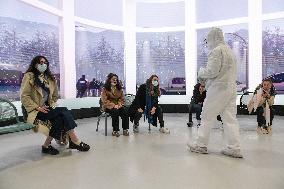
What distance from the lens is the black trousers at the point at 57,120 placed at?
382cm

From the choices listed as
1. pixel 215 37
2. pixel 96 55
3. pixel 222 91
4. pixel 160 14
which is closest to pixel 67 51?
pixel 96 55

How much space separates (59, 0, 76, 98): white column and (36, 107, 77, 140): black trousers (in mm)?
3879

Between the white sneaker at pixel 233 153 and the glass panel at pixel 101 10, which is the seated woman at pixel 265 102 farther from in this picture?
the glass panel at pixel 101 10

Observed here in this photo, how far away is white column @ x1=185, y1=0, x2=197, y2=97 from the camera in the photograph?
9.22 meters

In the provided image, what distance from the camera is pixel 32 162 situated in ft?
11.5

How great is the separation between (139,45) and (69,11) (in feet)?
8.28

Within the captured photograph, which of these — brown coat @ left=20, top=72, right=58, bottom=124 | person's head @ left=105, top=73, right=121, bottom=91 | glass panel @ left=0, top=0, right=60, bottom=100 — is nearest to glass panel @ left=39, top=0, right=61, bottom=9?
glass panel @ left=0, top=0, right=60, bottom=100

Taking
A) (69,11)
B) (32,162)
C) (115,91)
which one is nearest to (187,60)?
(69,11)

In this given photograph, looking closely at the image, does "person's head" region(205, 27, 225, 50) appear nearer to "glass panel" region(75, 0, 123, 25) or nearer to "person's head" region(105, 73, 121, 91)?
"person's head" region(105, 73, 121, 91)

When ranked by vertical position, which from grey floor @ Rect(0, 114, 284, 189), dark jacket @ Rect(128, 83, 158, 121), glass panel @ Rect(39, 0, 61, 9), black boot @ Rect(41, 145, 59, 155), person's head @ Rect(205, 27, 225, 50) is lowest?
grey floor @ Rect(0, 114, 284, 189)

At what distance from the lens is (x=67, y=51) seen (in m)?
7.76

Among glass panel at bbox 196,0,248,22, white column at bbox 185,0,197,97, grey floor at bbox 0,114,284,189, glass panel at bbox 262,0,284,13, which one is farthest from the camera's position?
white column at bbox 185,0,197,97

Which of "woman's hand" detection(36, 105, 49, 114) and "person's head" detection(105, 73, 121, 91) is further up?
"person's head" detection(105, 73, 121, 91)

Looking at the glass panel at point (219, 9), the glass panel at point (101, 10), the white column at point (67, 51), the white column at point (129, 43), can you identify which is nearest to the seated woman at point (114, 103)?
the white column at point (67, 51)
